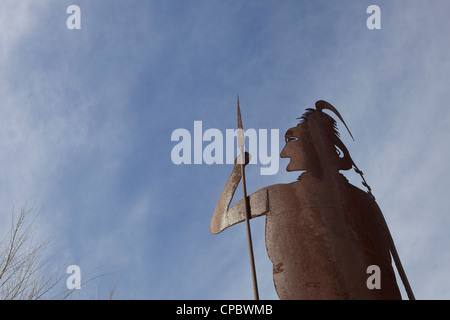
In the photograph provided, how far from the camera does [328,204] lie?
3201mm

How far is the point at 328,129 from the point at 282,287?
1699 mm

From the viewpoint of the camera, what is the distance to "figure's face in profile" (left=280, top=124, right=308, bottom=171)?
11.6 ft

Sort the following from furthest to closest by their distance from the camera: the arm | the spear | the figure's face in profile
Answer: the figure's face in profile
the arm
the spear

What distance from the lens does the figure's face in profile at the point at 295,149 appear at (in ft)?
11.6

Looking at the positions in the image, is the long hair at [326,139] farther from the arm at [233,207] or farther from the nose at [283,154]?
the arm at [233,207]

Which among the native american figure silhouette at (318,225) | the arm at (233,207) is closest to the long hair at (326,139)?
the native american figure silhouette at (318,225)

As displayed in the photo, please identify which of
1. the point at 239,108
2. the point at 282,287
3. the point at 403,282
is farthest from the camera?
the point at 239,108

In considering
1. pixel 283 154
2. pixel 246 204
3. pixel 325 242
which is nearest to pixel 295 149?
pixel 283 154

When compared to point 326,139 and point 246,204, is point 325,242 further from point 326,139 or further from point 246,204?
point 326,139

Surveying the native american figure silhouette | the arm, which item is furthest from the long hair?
the arm

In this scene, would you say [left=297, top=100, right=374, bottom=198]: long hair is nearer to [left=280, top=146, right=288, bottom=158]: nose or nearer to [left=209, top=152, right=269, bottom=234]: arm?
[left=280, top=146, right=288, bottom=158]: nose

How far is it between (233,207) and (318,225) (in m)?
0.72
